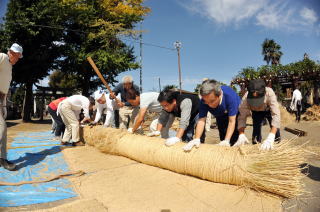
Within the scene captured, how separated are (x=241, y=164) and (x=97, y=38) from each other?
16.4 metres

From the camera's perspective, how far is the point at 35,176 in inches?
119

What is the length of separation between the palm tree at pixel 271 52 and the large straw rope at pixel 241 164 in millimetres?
35874

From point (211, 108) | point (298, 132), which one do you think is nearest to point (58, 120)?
point (211, 108)

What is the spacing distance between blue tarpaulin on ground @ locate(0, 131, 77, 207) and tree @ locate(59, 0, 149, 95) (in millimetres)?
12293

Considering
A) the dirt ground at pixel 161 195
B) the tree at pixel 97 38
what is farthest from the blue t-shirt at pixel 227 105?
the tree at pixel 97 38

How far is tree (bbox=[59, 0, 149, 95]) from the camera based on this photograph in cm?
1605

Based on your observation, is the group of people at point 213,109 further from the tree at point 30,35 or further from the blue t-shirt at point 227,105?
the tree at point 30,35

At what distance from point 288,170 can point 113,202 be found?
167cm

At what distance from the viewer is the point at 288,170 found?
2.14 metres

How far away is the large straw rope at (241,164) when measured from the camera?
84.4 inches

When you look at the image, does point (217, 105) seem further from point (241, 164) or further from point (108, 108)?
point (108, 108)

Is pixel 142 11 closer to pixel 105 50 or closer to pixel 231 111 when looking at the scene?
pixel 105 50

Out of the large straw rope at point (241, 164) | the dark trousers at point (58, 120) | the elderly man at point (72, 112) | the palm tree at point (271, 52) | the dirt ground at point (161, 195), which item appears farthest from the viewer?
the palm tree at point (271, 52)

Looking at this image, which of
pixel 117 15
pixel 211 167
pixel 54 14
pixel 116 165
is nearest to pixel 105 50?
pixel 117 15
